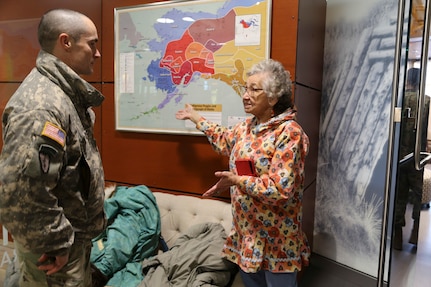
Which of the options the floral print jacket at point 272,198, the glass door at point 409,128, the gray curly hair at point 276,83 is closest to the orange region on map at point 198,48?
the gray curly hair at point 276,83

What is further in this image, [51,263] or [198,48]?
[198,48]

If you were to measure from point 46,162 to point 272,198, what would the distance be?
40.0 inches

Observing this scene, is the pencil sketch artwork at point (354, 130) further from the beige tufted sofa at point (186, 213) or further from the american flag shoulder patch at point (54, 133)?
the american flag shoulder patch at point (54, 133)

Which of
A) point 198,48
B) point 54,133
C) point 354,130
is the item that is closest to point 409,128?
point 354,130

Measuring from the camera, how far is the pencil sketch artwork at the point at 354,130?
2533 mm

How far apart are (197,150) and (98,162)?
43.5 inches

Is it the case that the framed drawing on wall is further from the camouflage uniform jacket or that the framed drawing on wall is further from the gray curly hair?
the camouflage uniform jacket

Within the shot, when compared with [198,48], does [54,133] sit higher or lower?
lower

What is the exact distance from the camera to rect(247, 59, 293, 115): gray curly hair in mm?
1840

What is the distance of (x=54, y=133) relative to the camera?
1231mm

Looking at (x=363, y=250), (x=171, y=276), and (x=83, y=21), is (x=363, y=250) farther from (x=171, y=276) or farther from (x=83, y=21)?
(x=83, y=21)

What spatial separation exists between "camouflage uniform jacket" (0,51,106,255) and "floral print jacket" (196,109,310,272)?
0.80m

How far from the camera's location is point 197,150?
2541 mm

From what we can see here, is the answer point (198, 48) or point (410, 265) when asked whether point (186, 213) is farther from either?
point (410, 265)
